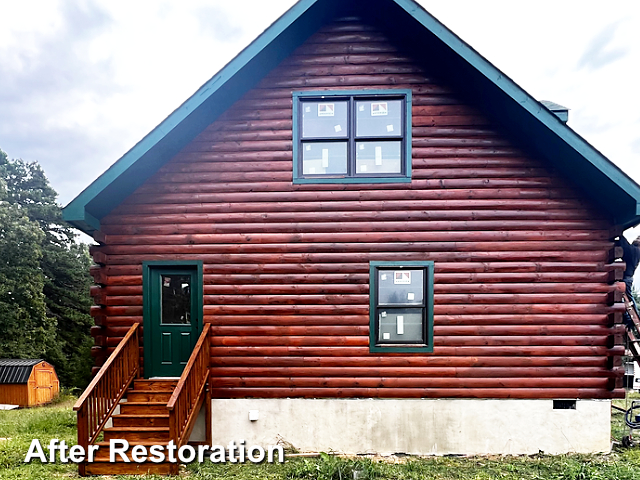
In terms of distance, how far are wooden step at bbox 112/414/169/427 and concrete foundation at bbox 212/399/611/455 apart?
93 cm

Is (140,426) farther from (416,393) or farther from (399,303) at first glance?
(399,303)

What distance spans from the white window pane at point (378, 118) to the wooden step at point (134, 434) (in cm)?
584

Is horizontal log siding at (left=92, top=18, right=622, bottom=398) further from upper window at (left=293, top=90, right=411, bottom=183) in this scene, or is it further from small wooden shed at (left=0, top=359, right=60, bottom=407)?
small wooden shed at (left=0, top=359, right=60, bottom=407)

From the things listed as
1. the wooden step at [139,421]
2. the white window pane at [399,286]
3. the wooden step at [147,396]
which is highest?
the white window pane at [399,286]

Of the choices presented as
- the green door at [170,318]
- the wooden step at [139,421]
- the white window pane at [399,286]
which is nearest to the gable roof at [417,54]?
the green door at [170,318]

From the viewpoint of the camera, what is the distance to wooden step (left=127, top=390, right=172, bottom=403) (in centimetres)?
666

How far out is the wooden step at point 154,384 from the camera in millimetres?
6812

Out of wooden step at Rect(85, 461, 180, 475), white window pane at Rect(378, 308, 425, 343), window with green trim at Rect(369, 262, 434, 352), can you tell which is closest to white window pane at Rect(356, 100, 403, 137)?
window with green trim at Rect(369, 262, 434, 352)

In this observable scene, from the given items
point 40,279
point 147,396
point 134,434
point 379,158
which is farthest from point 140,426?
point 40,279

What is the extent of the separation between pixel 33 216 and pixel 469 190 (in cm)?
2872

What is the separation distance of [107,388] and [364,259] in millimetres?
4591

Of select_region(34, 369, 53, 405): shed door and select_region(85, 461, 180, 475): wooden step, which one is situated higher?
select_region(85, 461, 180, 475): wooden step

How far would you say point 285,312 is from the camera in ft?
23.2

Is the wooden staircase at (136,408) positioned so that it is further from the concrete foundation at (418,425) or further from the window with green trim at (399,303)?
the window with green trim at (399,303)
